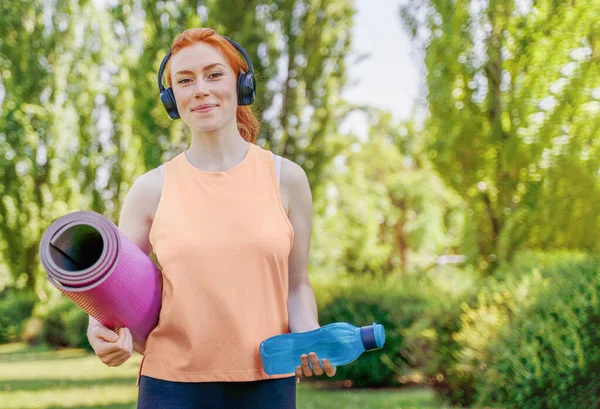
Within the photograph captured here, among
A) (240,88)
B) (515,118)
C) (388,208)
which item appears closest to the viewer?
(240,88)

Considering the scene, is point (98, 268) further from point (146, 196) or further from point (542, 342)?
point (542, 342)

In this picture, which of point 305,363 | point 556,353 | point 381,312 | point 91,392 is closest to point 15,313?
point 91,392

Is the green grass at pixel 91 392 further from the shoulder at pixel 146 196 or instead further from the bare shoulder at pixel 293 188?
the shoulder at pixel 146 196

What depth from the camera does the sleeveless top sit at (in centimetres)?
188

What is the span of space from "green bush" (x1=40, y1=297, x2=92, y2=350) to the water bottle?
43.4 feet

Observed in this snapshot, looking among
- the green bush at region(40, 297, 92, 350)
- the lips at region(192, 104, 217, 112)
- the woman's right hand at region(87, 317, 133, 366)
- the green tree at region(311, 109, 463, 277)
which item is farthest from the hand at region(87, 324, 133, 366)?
the green tree at region(311, 109, 463, 277)

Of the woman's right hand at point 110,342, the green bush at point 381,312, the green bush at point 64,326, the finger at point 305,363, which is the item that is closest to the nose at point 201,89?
the woman's right hand at point 110,342

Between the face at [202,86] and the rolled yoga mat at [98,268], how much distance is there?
47 centimetres

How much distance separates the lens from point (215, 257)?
74.4 inches

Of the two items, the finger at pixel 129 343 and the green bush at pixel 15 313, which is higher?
the finger at pixel 129 343

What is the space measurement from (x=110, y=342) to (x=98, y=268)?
265 mm

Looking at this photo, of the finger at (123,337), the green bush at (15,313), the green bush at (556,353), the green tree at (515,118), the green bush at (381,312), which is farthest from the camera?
the green bush at (15,313)

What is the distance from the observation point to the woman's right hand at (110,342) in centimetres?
177

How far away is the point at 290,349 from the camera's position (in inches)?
71.7
